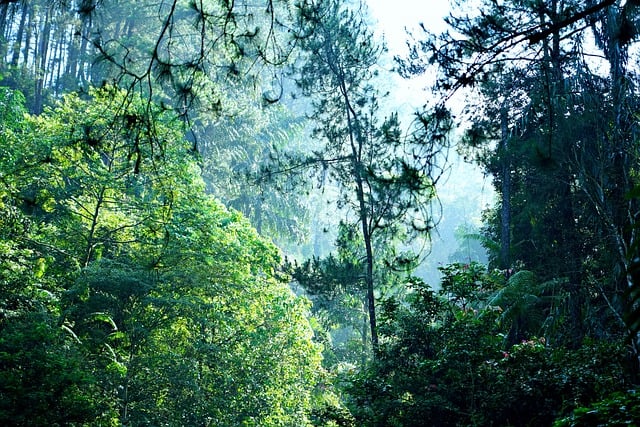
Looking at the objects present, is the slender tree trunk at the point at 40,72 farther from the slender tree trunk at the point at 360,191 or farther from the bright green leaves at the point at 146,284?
the slender tree trunk at the point at 360,191

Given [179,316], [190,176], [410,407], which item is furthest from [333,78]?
[410,407]

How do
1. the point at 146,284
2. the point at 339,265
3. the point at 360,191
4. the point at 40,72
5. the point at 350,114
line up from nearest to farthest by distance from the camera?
the point at 146,284 < the point at 360,191 < the point at 339,265 < the point at 350,114 < the point at 40,72

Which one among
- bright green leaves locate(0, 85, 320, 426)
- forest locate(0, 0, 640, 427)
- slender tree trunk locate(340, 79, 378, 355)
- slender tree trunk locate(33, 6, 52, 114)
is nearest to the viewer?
forest locate(0, 0, 640, 427)

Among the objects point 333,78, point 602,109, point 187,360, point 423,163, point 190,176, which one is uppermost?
point 333,78

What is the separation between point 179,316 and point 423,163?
7.49 meters

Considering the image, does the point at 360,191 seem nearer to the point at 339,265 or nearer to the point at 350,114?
the point at 339,265

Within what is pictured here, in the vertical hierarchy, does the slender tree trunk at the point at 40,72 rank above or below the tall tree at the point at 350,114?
above

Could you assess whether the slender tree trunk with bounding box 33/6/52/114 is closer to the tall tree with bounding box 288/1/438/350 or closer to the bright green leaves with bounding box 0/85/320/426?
the bright green leaves with bounding box 0/85/320/426

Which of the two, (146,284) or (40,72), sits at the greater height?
(40,72)

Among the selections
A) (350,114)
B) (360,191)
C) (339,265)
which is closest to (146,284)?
(339,265)

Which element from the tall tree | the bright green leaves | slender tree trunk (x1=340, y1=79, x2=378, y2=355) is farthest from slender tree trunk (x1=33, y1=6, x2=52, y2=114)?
slender tree trunk (x1=340, y1=79, x2=378, y2=355)

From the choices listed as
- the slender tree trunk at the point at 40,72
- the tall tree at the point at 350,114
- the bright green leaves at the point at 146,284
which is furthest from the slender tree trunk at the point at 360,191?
the slender tree trunk at the point at 40,72

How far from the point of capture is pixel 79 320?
1027cm

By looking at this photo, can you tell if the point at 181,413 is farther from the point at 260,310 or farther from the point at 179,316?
the point at 260,310
